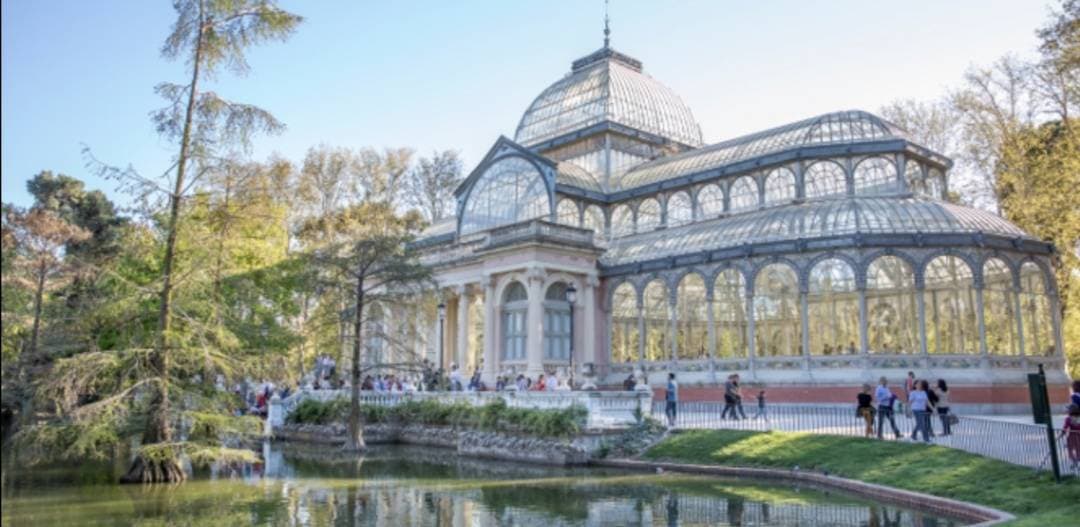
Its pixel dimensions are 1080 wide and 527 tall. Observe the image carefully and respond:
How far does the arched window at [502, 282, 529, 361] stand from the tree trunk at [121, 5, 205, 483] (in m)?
18.7

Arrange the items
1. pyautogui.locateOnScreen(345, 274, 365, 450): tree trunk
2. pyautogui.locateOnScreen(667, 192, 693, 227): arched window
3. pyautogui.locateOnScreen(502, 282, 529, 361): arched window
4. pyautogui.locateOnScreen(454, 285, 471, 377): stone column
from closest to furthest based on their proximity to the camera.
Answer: pyautogui.locateOnScreen(345, 274, 365, 450): tree trunk < pyautogui.locateOnScreen(502, 282, 529, 361): arched window < pyautogui.locateOnScreen(667, 192, 693, 227): arched window < pyautogui.locateOnScreen(454, 285, 471, 377): stone column

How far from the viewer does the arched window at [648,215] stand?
40.4 meters

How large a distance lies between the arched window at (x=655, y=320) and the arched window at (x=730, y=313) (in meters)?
2.51

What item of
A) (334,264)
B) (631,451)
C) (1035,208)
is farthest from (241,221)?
(1035,208)

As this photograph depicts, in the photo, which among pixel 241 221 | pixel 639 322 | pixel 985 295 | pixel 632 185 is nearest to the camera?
pixel 241 221

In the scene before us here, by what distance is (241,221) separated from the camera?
794 inches

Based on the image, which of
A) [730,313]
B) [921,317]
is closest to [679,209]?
Answer: [730,313]

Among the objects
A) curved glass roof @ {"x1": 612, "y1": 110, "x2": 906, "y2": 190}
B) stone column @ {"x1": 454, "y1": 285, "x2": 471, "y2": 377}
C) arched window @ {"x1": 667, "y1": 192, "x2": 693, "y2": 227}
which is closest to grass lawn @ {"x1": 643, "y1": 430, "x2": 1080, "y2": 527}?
curved glass roof @ {"x1": 612, "y1": 110, "x2": 906, "y2": 190}

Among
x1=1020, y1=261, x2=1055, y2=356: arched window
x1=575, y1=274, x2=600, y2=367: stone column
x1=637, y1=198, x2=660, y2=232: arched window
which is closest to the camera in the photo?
x1=1020, y1=261, x2=1055, y2=356: arched window

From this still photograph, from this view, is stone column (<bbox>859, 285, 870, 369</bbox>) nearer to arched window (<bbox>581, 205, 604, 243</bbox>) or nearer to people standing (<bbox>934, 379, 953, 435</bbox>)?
people standing (<bbox>934, 379, 953, 435</bbox>)

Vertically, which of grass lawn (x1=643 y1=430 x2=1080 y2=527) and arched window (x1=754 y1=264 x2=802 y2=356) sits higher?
arched window (x1=754 y1=264 x2=802 y2=356)

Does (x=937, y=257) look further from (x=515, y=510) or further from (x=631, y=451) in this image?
(x=515, y=510)

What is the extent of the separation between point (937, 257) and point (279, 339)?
2375cm

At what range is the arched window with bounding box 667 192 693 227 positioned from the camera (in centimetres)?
3919
